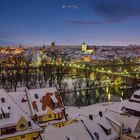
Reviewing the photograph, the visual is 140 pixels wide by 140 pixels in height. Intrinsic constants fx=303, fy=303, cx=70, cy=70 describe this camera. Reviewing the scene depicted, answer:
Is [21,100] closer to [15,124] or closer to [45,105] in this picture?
[45,105]

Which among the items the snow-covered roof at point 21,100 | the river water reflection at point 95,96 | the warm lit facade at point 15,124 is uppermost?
the snow-covered roof at point 21,100

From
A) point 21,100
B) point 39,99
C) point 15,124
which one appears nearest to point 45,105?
point 39,99

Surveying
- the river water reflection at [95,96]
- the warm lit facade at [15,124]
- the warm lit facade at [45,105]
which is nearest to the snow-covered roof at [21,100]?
the warm lit facade at [45,105]

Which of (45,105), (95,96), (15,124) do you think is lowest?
(95,96)

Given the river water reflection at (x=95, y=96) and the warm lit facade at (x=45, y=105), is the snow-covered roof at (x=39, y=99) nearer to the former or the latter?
the warm lit facade at (x=45, y=105)

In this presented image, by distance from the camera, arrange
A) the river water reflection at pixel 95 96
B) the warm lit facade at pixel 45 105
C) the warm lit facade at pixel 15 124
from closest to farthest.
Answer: the warm lit facade at pixel 15 124
the warm lit facade at pixel 45 105
the river water reflection at pixel 95 96

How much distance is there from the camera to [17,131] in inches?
1008

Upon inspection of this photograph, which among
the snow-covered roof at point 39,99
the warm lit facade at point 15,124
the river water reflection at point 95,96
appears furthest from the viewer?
the river water reflection at point 95,96

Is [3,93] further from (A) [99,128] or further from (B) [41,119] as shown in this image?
(A) [99,128]

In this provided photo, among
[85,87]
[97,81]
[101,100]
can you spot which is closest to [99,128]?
[101,100]

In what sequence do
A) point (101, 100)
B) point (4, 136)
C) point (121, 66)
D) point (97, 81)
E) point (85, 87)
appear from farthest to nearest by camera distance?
point (121, 66), point (97, 81), point (85, 87), point (101, 100), point (4, 136)

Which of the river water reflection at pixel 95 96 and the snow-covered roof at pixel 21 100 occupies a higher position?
the snow-covered roof at pixel 21 100

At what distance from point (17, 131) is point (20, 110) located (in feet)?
7.26

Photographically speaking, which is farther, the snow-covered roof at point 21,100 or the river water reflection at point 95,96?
the river water reflection at point 95,96
